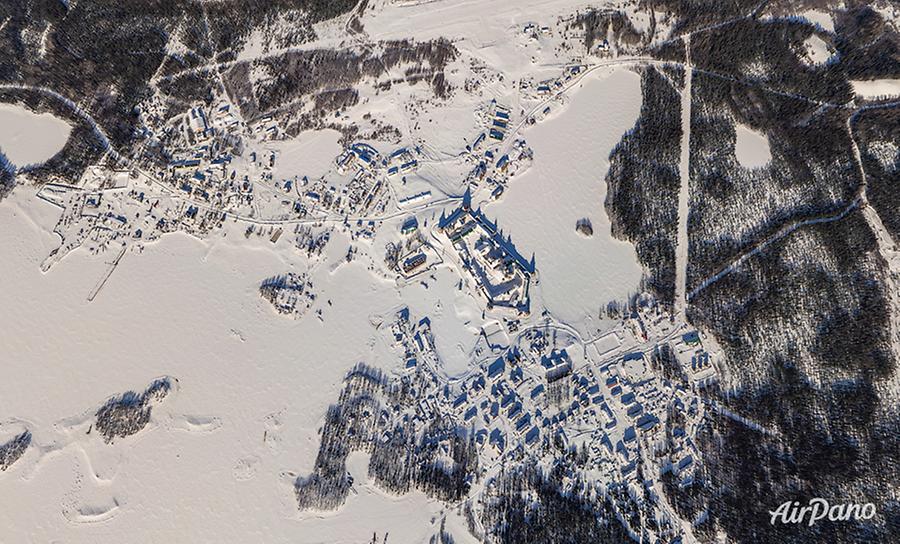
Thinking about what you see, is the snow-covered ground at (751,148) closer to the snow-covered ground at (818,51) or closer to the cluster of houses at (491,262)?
the snow-covered ground at (818,51)

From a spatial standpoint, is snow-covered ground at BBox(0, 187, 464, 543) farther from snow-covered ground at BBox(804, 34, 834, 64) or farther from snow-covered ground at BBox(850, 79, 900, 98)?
snow-covered ground at BBox(850, 79, 900, 98)

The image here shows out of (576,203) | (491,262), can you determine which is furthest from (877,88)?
(491,262)

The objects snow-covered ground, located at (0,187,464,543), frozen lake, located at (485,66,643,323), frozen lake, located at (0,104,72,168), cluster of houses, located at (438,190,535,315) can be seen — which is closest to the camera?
snow-covered ground, located at (0,187,464,543)

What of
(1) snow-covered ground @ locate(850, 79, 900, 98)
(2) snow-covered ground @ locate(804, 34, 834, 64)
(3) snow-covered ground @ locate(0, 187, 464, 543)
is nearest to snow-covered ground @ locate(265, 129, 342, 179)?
(3) snow-covered ground @ locate(0, 187, 464, 543)

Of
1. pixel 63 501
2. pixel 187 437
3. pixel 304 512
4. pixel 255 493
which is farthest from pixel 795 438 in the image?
pixel 63 501

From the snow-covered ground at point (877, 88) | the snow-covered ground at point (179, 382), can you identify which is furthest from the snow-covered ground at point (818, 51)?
the snow-covered ground at point (179, 382)

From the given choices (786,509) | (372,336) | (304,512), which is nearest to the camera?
(786,509)

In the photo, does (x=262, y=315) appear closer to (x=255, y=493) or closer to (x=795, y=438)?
(x=255, y=493)
